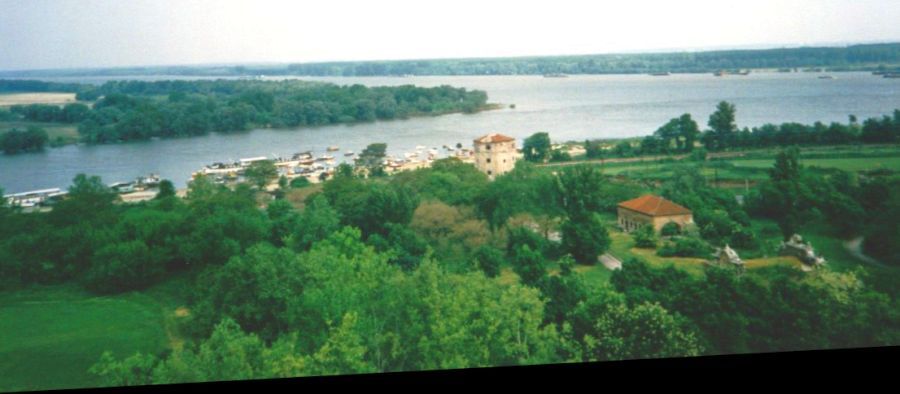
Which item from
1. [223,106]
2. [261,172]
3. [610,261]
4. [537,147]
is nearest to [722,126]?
[537,147]

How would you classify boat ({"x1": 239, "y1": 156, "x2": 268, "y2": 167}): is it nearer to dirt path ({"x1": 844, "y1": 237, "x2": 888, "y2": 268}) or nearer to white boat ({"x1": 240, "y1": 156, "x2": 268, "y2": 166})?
white boat ({"x1": 240, "y1": 156, "x2": 268, "y2": 166})

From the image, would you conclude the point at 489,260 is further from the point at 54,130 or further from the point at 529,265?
the point at 54,130

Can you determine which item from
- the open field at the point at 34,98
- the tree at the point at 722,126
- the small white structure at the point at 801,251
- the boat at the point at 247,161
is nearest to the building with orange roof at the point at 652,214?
the small white structure at the point at 801,251

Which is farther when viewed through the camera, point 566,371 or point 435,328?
point 435,328

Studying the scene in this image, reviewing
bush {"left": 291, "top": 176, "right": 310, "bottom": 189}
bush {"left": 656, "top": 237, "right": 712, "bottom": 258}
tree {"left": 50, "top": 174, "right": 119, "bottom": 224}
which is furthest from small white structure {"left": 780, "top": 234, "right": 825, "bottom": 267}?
tree {"left": 50, "top": 174, "right": 119, "bottom": 224}

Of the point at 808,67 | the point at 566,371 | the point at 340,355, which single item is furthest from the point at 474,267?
the point at 808,67

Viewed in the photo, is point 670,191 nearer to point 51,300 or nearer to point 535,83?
point 535,83
